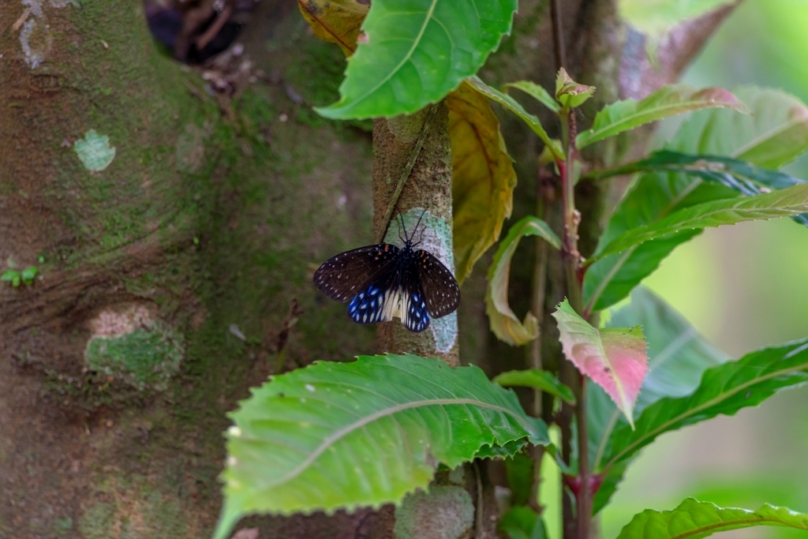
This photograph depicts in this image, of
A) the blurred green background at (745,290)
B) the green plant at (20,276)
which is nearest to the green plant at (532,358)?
the green plant at (20,276)

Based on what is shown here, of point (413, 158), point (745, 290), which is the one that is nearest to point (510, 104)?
point (413, 158)

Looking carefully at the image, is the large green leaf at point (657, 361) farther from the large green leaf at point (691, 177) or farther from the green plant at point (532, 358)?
the large green leaf at point (691, 177)

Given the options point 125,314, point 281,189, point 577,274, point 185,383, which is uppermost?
point 281,189

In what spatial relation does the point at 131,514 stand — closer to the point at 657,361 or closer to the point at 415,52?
the point at 415,52

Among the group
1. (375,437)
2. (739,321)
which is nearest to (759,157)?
(375,437)

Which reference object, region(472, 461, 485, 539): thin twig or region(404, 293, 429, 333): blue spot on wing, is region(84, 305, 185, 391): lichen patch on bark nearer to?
region(404, 293, 429, 333): blue spot on wing

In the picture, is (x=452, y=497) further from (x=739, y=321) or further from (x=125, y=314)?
(x=739, y=321)
